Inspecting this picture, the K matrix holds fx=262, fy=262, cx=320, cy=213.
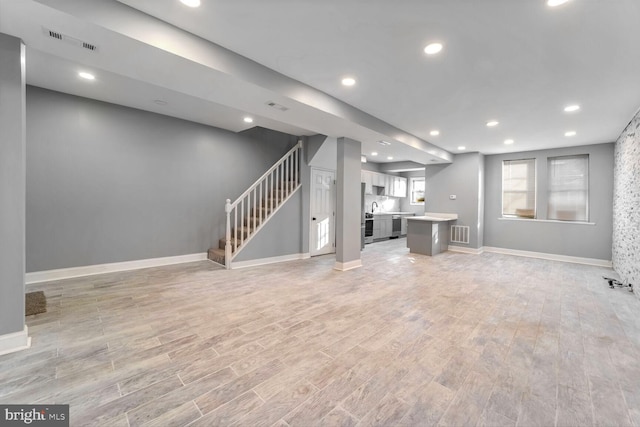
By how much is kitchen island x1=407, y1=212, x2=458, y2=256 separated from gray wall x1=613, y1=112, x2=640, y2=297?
122 inches

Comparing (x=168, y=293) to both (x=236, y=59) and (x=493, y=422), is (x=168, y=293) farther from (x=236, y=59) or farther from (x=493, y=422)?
(x=493, y=422)

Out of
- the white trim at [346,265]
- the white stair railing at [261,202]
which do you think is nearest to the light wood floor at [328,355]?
the white trim at [346,265]

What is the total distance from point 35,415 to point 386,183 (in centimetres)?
960

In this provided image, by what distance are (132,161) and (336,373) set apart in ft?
16.6

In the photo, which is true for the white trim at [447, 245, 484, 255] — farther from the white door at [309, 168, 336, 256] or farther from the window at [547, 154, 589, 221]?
the white door at [309, 168, 336, 256]

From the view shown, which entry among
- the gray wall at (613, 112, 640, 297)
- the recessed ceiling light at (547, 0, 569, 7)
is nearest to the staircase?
the recessed ceiling light at (547, 0, 569, 7)

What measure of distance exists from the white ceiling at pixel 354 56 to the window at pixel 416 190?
6.49m

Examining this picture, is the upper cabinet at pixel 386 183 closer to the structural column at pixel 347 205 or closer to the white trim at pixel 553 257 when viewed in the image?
the structural column at pixel 347 205

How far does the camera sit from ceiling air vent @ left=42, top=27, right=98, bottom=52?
2.11m

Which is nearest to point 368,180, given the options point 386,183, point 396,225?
point 386,183

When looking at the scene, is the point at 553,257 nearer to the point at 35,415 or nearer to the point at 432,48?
the point at 432,48

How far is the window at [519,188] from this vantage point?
6.88m

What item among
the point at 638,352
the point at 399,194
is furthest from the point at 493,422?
the point at 399,194

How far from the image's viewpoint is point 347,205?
16.9 ft
